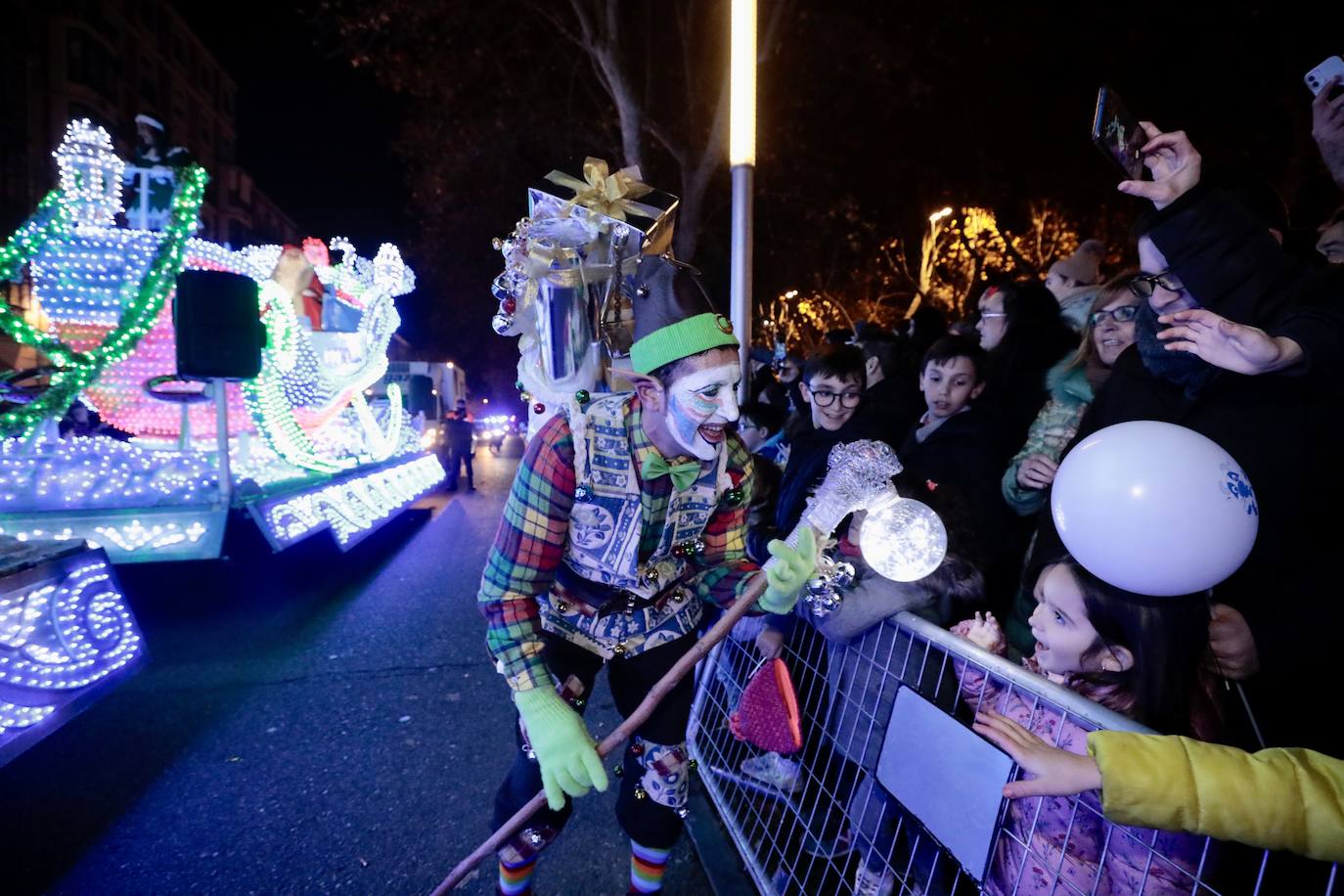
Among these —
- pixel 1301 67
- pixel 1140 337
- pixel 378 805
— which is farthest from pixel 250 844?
pixel 1301 67

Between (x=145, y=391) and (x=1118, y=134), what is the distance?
732cm

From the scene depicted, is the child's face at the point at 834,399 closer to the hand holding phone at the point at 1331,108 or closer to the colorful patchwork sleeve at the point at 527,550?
the colorful patchwork sleeve at the point at 527,550

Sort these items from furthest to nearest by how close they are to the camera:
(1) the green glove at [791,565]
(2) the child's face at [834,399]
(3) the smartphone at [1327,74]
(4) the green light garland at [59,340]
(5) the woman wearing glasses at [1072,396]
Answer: (4) the green light garland at [59,340], (2) the child's face at [834,399], (5) the woman wearing glasses at [1072,396], (3) the smartphone at [1327,74], (1) the green glove at [791,565]

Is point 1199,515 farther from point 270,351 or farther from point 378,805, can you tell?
point 270,351

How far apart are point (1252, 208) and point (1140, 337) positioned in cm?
53

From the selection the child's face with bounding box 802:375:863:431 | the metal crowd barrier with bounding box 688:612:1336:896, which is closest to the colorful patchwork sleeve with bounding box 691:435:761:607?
the metal crowd barrier with bounding box 688:612:1336:896

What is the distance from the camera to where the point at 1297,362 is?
169cm

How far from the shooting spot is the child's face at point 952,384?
3051mm

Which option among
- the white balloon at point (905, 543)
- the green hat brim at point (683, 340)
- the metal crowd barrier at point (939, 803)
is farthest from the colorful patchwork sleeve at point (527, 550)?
the metal crowd barrier at point (939, 803)

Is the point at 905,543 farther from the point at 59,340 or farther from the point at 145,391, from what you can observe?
the point at 145,391

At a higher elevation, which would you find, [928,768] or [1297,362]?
[1297,362]

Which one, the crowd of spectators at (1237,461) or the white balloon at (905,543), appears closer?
the crowd of spectators at (1237,461)

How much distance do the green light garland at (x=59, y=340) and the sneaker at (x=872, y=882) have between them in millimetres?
5980

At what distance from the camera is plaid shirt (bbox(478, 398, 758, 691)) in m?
1.85
